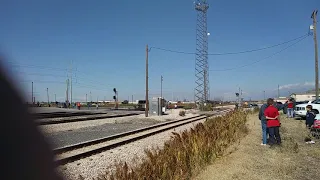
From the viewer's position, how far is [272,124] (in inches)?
524

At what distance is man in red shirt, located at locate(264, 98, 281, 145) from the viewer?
13250 millimetres

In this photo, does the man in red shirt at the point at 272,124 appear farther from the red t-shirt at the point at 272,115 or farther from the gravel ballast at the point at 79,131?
the gravel ballast at the point at 79,131

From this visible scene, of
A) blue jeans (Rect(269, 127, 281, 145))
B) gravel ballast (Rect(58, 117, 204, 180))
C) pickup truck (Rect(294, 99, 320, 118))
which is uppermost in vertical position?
pickup truck (Rect(294, 99, 320, 118))

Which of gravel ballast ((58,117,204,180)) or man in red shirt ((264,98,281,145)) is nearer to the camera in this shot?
gravel ballast ((58,117,204,180))

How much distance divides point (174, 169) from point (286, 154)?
216 inches

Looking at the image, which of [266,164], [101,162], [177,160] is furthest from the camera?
[101,162]

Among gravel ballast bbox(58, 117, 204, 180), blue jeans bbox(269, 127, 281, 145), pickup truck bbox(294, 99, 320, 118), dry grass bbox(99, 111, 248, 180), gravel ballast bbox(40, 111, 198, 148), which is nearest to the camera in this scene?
dry grass bbox(99, 111, 248, 180)

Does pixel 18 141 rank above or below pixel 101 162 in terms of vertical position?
above

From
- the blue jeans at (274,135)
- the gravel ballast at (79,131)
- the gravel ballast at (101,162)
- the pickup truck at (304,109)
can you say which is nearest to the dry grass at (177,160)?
the gravel ballast at (101,162)

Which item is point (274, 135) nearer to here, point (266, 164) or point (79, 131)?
point (266, 164)

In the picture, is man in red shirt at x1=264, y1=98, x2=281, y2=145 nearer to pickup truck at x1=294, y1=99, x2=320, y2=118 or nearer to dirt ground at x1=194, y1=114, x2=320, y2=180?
dirt ground at x1=194, y1=114, x2=320, y2=180

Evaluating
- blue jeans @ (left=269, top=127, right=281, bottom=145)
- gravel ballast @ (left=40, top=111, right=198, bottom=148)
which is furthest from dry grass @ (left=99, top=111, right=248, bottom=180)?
gravel ballast @ (left=40, top=111, right=198, bottom=148)

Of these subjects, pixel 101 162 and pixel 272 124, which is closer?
pixel 101 162

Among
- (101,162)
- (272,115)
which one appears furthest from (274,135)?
(101,162)
